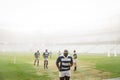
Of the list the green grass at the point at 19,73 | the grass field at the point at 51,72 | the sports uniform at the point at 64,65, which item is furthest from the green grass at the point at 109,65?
the sports uniform at the point at 64,65

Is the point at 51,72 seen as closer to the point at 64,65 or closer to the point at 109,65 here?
the point at 109,65

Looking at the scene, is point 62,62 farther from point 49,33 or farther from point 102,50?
point 49,33

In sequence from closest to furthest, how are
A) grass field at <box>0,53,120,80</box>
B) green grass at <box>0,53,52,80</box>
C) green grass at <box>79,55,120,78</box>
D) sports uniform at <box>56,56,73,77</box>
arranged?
sports uniform at <box>56,56,73,77</box> < green grass at <box>0,53,52,80</box> < grass field at <box>0,53,120,80</box> < green grass at <box>79,55,120,78</box>

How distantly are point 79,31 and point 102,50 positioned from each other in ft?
138

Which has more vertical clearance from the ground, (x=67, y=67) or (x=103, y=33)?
(x=103, y=33)

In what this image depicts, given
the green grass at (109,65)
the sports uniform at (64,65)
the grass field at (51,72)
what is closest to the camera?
the sports uniform at (64,65)

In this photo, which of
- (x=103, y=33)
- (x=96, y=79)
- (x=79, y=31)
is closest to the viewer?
(x=96, y=79)

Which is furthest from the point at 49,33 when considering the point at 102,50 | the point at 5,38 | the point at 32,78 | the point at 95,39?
the point at 32,78

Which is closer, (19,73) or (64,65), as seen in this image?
(64,65)

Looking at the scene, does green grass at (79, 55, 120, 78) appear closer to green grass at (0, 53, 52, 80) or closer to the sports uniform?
green grass at (0, 53, 52, 80)

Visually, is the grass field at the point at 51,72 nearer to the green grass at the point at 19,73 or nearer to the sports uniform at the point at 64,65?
the green grass at the point at 19,73

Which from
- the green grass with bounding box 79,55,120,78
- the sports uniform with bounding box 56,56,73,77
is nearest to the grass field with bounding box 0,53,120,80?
the green grass with bounding box 79,55,120,78

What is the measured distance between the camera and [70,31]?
135000 millimetres

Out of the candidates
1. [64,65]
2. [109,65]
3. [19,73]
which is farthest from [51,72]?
[64,65]
